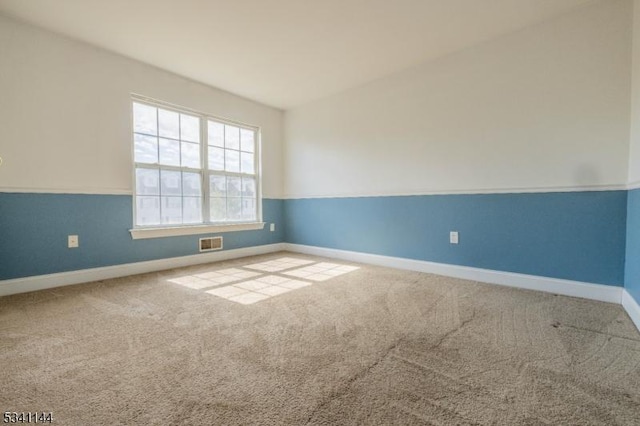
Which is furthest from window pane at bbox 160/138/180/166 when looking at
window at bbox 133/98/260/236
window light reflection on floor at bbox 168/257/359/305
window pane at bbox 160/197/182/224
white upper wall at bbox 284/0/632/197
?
white upper wall at bbox 284/0/632/197

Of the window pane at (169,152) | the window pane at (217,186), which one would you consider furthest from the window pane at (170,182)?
the window pane at (217,186)

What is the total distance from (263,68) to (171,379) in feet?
10.3

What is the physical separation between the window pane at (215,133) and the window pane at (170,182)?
0.68 metres

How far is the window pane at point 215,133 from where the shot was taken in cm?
381

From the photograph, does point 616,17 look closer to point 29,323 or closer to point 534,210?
point 534,210

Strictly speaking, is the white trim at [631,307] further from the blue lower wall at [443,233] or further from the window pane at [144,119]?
the window pane at [144,119]

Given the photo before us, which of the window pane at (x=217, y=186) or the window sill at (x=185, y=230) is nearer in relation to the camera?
the window sill at (x=185, y=230)

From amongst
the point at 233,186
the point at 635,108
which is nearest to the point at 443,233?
the point at 635,108

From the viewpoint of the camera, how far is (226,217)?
4.01 m

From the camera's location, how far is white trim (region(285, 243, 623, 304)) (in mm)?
2230

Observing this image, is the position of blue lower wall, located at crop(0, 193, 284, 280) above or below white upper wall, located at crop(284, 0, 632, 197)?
below

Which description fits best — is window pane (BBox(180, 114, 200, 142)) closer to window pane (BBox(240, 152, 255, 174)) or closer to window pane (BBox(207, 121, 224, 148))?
window pane (BBox(207, 121, 224, 148))

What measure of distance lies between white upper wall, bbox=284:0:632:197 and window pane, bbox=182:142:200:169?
1.87 m

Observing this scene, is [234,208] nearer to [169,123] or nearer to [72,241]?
[169,123]
